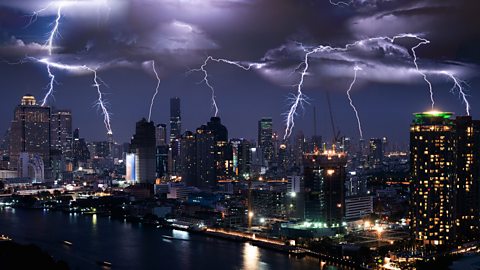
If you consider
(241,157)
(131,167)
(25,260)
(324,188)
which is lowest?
(25,260)

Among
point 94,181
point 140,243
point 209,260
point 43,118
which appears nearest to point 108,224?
point 140,243

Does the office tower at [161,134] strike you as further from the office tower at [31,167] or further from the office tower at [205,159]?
the office tower at [205,159]

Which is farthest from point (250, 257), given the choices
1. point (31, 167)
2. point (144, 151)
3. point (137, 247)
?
point (31, 167)

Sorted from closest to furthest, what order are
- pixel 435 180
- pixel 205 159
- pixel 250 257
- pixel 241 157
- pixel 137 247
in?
pixel 250 257, pixel 435 180, pixel 137 247, pixel 205 159, pixel 241 157

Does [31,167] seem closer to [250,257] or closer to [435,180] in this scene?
[250,257]

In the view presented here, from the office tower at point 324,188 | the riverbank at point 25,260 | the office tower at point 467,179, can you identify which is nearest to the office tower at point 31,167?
the office tower at point 324,188

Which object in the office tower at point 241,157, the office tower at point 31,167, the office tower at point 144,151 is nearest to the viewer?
the office tower at point 241,157

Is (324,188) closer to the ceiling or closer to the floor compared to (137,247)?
closer to the ceiling
